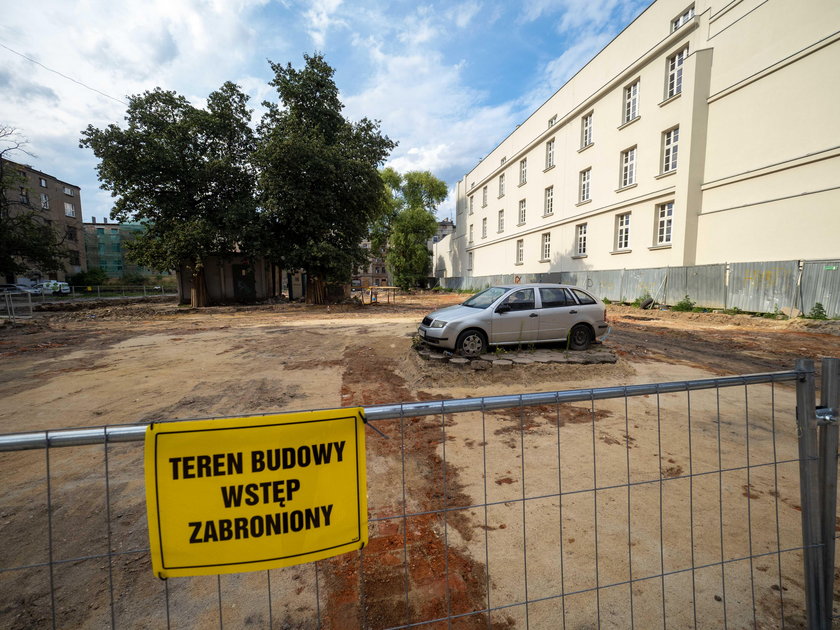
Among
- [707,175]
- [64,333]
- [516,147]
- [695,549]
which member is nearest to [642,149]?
[707,175]

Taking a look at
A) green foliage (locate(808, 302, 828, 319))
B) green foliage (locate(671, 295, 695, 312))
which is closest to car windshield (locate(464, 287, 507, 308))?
green foliage (locate(808, 302, 828, 319))

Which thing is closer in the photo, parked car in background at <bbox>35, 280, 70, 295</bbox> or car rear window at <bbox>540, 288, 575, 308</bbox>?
car rear window at <bbox>540, 288, 575, 308</bbox>

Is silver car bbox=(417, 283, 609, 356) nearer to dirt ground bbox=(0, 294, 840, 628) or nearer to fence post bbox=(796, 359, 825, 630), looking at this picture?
dirt ground bbox=(0, 294, 840, 628)

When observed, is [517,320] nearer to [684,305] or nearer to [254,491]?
[254,491]

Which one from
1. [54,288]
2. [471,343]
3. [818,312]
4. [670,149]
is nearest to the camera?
[471,343]

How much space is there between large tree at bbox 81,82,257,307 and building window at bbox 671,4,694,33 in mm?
23222

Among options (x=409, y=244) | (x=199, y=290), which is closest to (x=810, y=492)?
(x=199, y=290)

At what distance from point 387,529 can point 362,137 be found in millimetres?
26055

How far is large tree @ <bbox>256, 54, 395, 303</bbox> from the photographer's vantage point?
21047 millimetres

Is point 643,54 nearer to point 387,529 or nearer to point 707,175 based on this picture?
point 707,175

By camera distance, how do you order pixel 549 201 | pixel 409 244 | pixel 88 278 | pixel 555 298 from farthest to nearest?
pixel 409 244 < pixel 88 278 < pixel 549 201 < pixel 555 298

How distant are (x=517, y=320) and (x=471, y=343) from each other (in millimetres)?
1207

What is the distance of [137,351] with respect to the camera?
1003cm

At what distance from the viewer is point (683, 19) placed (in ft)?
59.1
